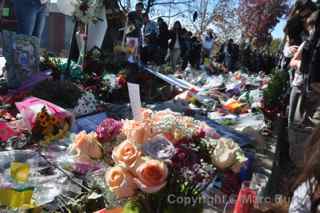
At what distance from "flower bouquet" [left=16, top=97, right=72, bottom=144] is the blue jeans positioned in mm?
2756

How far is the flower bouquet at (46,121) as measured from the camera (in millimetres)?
3596

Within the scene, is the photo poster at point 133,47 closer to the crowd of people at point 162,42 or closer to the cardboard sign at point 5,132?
the crowd of people at point 162,42

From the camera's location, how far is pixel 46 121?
3.61 metres

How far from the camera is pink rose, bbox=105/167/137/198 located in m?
1.71

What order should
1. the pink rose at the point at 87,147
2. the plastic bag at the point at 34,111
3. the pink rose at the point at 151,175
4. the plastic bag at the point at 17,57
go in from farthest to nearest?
the plastic bag at the point at 17,57 → the plastic bag at the point at 34,111 → the pink rose at the point at 87,147 → the pink rose at the point at 151,175

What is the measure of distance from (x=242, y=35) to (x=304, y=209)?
28.6m

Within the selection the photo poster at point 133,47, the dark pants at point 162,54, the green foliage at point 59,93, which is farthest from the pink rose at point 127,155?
the dark pants at point 162,54

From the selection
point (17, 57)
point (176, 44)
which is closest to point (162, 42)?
point (176, 44)

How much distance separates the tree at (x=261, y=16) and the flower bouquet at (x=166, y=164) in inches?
1062

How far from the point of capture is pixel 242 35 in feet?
97.2

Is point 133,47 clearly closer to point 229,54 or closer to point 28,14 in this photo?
point 28,14

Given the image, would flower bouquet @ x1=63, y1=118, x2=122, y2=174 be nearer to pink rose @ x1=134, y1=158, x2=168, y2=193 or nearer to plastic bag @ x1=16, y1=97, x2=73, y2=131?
pink rose @ x1=134, y1=158, x2=168, y2=193

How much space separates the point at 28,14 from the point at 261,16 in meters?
24.5

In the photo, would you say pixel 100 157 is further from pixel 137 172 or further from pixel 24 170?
pixel 24 170
